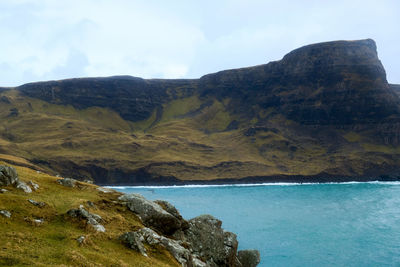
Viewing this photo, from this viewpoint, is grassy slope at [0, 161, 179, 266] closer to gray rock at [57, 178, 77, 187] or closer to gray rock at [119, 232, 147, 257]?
gray rock at [119, 232, 147, 257]

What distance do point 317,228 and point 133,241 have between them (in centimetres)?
5164

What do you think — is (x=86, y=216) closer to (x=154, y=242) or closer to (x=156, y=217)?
(x=154, y=242)

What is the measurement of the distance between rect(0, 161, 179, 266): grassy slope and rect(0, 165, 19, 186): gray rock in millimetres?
571

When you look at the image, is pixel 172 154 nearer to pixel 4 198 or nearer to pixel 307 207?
pixel 307 207

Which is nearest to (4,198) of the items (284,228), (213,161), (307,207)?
(284,228)

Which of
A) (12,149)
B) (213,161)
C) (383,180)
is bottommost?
(383,180)

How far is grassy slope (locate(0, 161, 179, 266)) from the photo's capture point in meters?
14.0

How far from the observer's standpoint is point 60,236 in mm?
16609

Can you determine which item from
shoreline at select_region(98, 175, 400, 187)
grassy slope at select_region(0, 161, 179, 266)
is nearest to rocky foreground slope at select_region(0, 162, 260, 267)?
grassy slope at select_region(0, 161, 179, 266)

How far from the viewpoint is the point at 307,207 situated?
86.9m

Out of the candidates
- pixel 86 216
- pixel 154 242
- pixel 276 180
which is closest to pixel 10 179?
pixel 86 216

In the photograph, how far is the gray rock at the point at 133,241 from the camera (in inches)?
702

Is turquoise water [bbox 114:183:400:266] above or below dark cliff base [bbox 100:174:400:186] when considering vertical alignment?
above

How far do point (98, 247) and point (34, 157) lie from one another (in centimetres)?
17557
